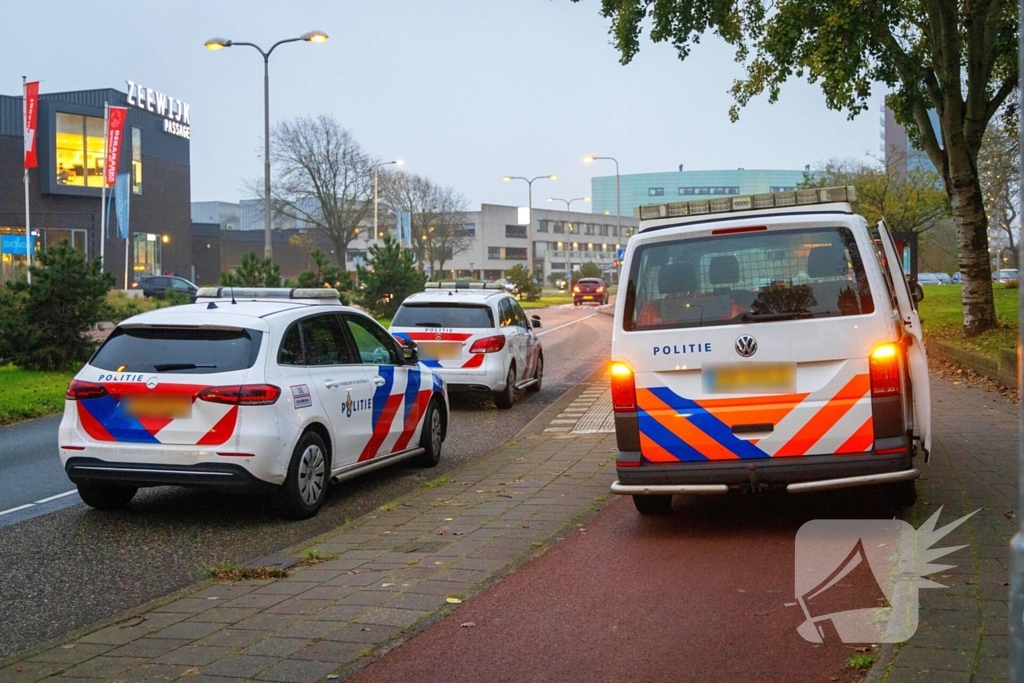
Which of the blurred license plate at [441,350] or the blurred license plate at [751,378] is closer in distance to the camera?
the blurred license plate at [751,378]

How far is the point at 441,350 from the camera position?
15.1m

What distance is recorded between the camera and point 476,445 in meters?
12.0

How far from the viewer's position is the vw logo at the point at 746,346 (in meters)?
6.52

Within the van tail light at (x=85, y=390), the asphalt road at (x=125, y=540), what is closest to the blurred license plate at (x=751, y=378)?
the asphalt road at (x=125, y=540)

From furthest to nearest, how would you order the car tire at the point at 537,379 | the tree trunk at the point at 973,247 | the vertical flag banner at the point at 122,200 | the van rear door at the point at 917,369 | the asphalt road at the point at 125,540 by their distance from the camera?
the vertical flag banner at the point at 122,200
the tree trunk at the point at 973,247
the car tire at the point at 537,379
the van rear door at the point at 917,369
the asphalt road at the point at 125,540

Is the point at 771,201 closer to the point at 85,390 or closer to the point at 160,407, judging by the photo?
the point at 160,407

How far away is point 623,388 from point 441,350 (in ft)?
28.1

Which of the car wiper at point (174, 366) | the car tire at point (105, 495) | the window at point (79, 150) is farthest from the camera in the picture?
the window at point (79, 150)

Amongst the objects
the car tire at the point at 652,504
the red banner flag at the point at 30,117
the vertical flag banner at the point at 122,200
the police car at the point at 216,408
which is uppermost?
the red banner flag at the point at 30,117

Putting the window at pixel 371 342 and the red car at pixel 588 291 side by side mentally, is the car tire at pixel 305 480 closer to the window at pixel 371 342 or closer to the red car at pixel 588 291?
the window at pixel 371 342

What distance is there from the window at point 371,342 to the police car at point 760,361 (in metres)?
3.22

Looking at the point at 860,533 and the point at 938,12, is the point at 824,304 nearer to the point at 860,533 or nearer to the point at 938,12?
the point at 860,533

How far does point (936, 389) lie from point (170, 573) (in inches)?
454

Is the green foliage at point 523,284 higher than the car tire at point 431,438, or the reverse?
the green foliage at point 523,284
